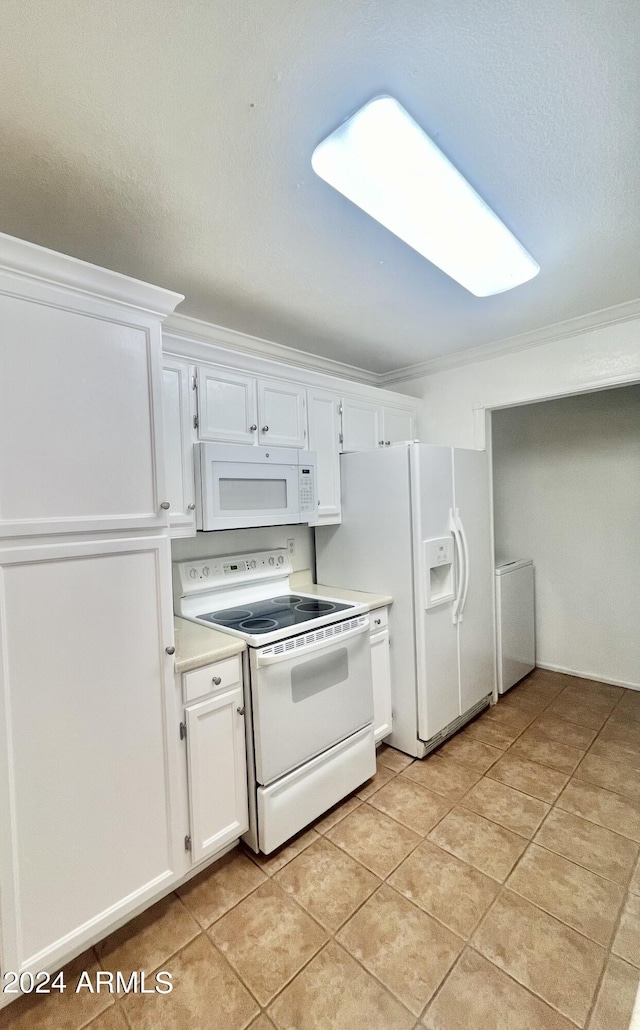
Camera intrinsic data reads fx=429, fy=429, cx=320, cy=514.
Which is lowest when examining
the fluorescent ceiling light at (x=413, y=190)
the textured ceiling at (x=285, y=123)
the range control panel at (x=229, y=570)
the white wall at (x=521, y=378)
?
the range control panel at (x=229, y=570)

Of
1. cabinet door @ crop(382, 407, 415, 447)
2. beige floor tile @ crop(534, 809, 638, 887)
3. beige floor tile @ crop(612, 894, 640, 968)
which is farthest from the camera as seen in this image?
Answer: cabinet door @ crop(382, 407, 415, 447)

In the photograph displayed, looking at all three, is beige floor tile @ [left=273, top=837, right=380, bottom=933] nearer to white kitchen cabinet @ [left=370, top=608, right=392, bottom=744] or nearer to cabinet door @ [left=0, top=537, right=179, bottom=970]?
cabinet door @ [left=0, top=537, right=179, bottom=970]

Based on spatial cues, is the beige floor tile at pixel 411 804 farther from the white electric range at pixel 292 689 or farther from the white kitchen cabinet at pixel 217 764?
the white kitchen cabinet at pixel 217 764

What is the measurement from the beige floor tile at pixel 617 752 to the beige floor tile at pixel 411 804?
1.03 meters

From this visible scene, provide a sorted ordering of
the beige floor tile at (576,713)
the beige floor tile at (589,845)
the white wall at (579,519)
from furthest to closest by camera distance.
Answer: the white wall at (579,519) → the beige floor tile at (576,713) → the beige floor tile at (589,845)

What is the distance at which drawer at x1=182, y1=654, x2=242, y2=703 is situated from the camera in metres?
1.58

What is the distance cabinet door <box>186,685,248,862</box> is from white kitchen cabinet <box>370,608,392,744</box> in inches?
34.8

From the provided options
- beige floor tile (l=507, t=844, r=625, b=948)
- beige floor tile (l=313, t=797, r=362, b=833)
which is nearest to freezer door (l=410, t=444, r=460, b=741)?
beige floor tile (l=313, t=797, r=362, b=833)

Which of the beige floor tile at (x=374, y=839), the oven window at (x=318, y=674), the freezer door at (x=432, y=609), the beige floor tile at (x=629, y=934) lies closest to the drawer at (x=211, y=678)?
the oven window at (x=318, y=674)

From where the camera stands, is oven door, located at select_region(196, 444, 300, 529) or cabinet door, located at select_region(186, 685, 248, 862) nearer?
cabinet door, located at select_region(186, 685, 248, 862)

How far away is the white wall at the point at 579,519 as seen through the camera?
10.4ft

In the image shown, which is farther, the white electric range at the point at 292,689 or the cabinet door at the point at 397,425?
the cabinet door at the point at 397,425

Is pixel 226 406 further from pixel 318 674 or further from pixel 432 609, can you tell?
pixel 432 609

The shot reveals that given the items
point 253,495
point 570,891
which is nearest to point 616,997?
point 570,891
